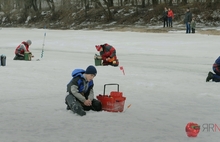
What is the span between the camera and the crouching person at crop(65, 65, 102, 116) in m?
6.55

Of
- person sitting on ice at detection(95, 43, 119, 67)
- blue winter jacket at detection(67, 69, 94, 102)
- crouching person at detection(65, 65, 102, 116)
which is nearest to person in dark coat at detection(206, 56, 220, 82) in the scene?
person sitting on ice at detection(95, 43, 119, 67)

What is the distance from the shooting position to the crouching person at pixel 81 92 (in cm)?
655

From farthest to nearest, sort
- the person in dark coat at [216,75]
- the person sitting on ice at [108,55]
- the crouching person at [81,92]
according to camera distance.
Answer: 1. the person sitting on ice at [108,55]
2. the person in dark coat at [216,75]
3. the crouching person at [81,92]

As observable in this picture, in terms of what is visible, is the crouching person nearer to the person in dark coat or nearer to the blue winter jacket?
the blue winter jacket

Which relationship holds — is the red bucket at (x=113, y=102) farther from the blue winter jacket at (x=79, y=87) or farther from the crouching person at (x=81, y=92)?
the blue winter jacket at (x=79, y=87)

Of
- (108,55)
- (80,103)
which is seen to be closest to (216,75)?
(108,55)

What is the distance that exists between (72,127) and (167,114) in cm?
183

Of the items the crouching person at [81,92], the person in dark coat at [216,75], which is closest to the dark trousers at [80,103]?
the crouching person at [81,92]

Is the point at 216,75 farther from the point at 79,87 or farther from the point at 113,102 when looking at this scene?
the point at 79,87

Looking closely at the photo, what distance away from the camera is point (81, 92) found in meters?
6.77

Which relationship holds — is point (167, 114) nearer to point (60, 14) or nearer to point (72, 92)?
point (72, 92)

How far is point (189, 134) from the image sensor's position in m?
5.41

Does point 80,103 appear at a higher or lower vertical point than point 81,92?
lower

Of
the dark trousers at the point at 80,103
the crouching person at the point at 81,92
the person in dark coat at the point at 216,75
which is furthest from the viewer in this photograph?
the person in dark coat at the point at 216,75
